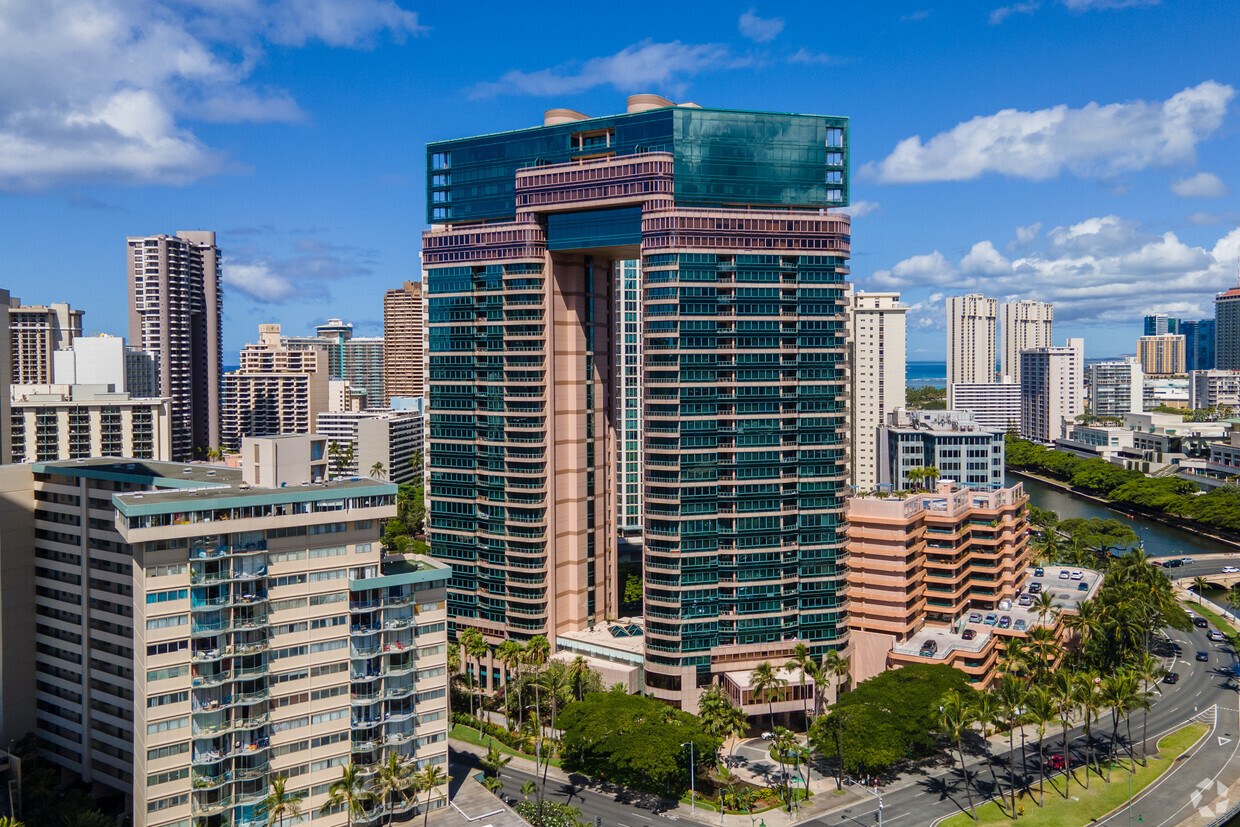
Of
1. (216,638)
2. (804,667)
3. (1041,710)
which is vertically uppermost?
(216,638)

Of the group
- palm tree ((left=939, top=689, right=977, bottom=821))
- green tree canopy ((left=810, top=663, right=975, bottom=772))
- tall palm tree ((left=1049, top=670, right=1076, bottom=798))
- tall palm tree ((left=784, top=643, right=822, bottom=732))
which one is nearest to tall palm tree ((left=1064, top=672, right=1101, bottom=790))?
tall palm tree ((left=1049, top=670, right=1076, bottom=798))

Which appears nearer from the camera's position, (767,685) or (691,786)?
(691,786)

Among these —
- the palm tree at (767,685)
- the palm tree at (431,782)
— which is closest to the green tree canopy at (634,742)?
the palm tree at (767,685)

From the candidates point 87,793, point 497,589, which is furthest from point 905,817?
point 87,793

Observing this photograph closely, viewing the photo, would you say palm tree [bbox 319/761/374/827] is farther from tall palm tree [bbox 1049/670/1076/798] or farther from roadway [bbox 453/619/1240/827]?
tall palm tree [bbox 1049/670/1076/798]

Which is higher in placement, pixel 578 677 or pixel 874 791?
pixel 578 677

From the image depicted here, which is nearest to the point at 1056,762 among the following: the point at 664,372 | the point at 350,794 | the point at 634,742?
the point at 634,742

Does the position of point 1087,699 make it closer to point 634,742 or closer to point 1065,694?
point 1065,694
